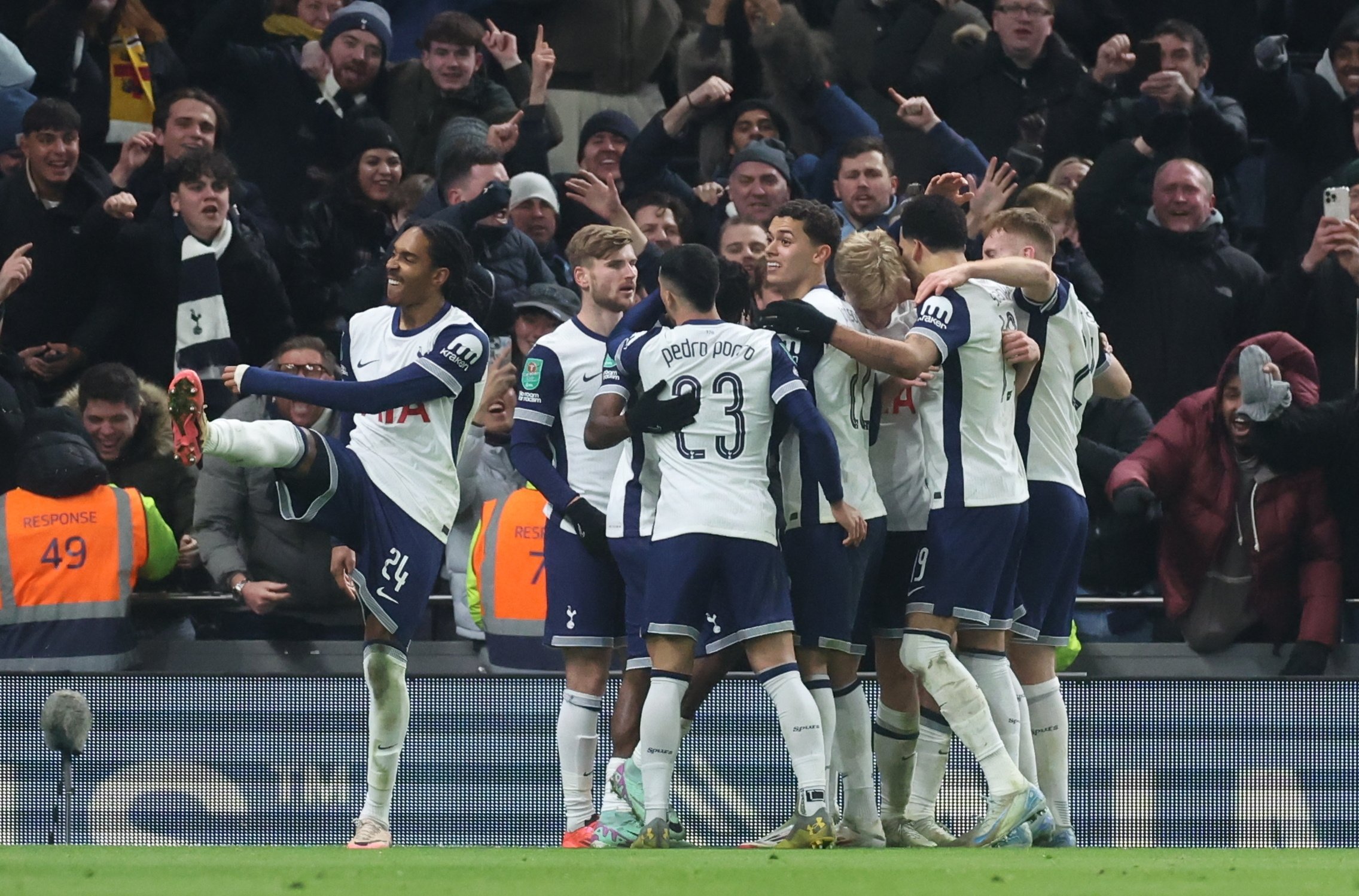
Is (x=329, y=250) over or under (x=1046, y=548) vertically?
over

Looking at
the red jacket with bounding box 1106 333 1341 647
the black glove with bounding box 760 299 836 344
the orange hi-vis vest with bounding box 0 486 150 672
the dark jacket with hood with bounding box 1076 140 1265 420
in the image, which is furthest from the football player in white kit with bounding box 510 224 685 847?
the dark jacket with hood with bounding box 1076 140 1265 420

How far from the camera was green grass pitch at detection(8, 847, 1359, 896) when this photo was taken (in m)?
5.68

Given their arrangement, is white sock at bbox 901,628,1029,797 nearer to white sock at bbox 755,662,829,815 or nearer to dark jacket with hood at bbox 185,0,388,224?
white sock at bbox 755,662,829,815

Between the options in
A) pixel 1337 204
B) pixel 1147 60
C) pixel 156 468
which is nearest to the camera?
pixel 156 468

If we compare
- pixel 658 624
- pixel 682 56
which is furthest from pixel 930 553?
pixel 682 56

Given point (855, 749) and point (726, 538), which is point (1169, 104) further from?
point (726, 538)

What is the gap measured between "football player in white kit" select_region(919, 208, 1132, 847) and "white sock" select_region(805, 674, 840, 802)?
0.69m

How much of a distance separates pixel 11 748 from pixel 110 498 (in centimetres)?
130

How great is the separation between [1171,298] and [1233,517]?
1692mm

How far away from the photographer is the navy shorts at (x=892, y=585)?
746 centimetres

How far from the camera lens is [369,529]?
24.5ft

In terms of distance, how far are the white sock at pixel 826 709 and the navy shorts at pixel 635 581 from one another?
1.90 ft

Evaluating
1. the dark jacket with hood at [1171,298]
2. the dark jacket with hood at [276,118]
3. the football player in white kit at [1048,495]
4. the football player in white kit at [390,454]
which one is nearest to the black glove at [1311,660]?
the football player in white kit at [1048,495]

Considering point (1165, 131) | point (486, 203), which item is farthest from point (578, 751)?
point (1165, 131)
